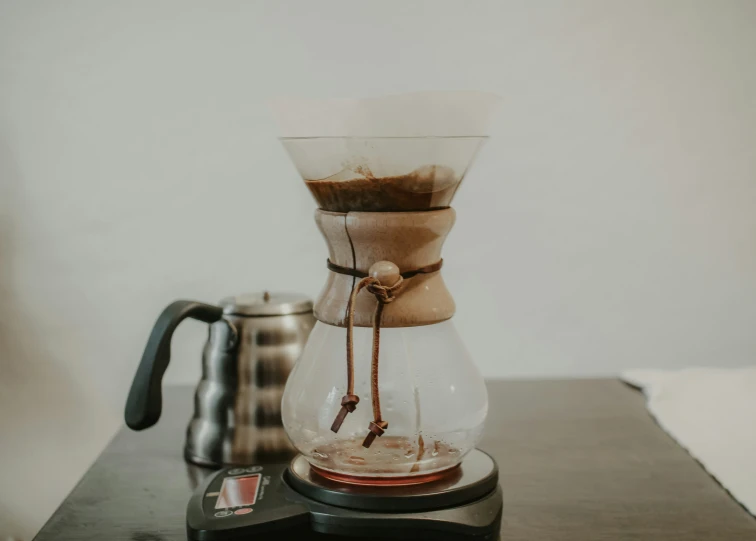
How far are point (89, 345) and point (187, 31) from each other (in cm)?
52

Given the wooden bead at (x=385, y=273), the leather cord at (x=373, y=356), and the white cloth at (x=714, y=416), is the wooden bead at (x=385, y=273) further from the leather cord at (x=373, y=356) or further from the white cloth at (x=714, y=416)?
the white cloth at (x=714, y=416)

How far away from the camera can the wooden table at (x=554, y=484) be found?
0.67m

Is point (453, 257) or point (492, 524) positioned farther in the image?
point (453, 257)

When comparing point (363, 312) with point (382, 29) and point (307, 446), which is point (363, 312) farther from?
point (382, 29)

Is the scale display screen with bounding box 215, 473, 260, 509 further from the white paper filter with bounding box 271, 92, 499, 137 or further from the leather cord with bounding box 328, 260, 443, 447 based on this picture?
the white paper filter with bounding box 271, 92, 499, 137

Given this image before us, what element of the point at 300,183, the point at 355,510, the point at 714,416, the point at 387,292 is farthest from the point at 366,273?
the point at 300,183

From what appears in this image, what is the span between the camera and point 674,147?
53.9 inches

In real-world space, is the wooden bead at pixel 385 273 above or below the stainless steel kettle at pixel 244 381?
above

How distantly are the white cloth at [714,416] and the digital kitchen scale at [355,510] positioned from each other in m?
0.26

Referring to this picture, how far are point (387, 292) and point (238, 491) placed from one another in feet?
0.65

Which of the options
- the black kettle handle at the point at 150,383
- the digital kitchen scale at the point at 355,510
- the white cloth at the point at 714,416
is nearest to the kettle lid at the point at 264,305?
the black kettle handle at the point at 150,383

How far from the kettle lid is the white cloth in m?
0.43

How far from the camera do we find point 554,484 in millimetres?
766

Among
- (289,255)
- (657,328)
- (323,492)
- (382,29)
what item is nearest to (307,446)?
(323,492)
